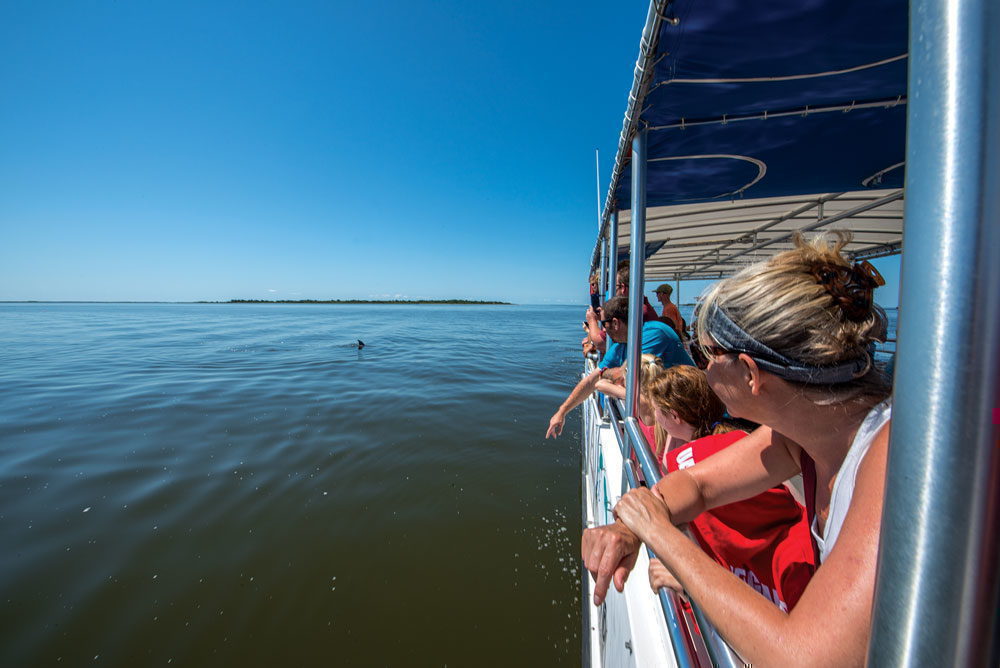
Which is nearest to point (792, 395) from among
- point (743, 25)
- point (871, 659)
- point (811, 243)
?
point (811, 243)

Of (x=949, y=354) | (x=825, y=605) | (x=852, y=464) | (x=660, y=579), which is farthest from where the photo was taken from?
(x=660, y=579)

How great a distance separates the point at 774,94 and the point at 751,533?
73.6 inches

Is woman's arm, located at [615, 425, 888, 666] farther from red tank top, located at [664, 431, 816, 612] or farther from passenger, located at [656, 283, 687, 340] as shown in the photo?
passenger, located at [656, 283, 687, 340]

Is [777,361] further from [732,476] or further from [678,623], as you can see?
[678,623]

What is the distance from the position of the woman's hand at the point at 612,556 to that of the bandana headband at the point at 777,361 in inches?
23.7

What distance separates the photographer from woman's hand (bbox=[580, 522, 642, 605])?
111 centimetres

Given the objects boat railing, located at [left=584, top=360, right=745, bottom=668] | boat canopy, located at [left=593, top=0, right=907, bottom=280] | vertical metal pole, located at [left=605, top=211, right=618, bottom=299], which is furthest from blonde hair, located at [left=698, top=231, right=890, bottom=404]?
vertical metal pole, located at [left=605, top=211, right=618, bottom=299]

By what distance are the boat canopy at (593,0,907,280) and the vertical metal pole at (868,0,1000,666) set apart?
1096 mm

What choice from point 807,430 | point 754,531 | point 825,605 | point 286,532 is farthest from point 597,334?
point 286,532

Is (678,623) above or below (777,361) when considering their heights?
below

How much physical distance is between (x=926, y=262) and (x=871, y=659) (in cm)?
41

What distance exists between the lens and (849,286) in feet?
2.73

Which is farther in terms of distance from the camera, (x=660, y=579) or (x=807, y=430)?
(x=660, y=579)

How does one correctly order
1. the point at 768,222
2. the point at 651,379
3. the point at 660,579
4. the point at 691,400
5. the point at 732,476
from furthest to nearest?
the point at 768,222, the point at 651,379, the point at 691,400, the point at 732,476, the point at 660,579
